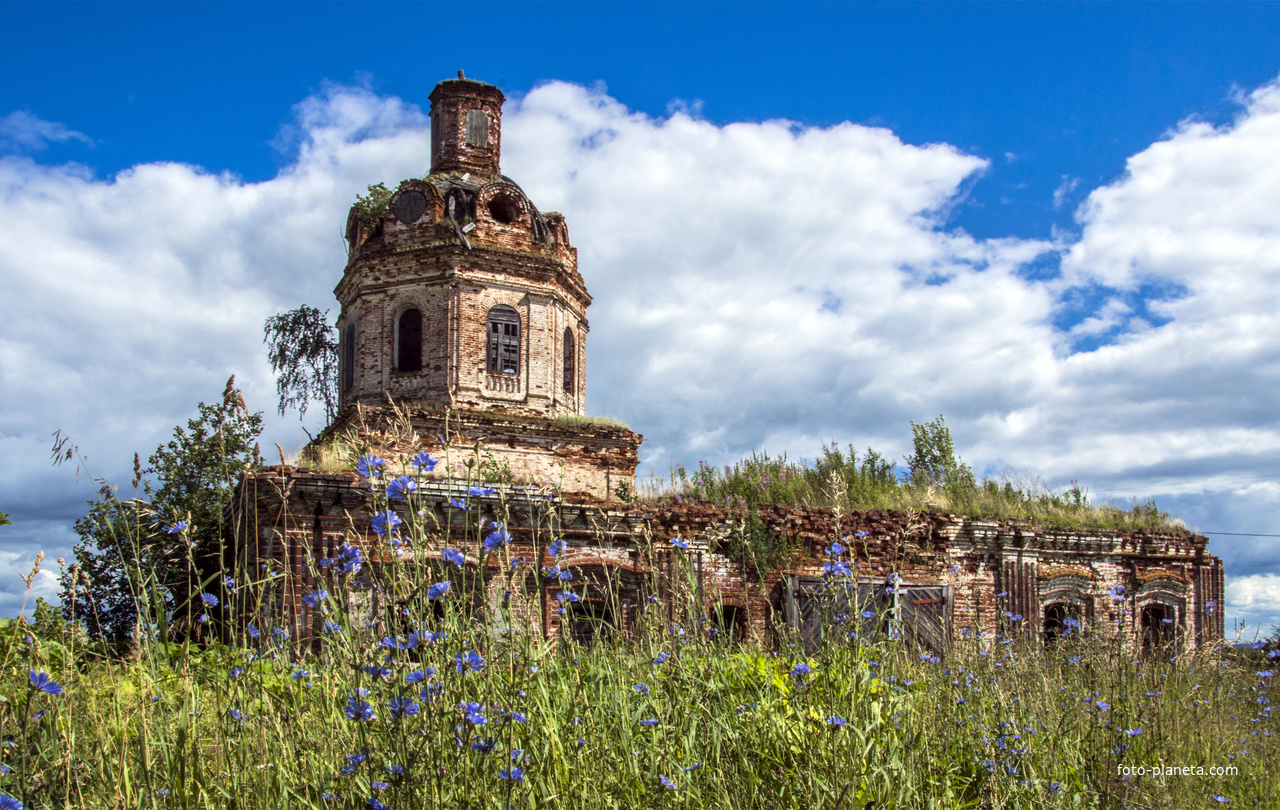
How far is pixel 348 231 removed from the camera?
21.5 m

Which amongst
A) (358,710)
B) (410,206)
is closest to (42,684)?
(358,710)

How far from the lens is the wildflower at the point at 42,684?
2182 millimetres

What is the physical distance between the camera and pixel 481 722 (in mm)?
2248

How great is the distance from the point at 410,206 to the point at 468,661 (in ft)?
60.7

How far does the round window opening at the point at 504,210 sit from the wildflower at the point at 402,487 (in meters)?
18.0

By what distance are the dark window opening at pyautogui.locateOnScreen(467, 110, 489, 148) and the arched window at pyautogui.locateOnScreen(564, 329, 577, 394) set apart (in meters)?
5.41

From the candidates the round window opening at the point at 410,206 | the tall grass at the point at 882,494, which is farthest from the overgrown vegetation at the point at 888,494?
the round window opening at the point at 410,206

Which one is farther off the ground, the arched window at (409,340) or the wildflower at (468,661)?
the arched window at (409,340)

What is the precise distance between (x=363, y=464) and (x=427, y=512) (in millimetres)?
259

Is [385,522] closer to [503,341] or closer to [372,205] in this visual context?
[503,341]

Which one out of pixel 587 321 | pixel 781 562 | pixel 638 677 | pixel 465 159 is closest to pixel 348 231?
pixel 465 159

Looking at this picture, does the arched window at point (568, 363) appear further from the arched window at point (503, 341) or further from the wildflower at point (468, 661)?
the wildflower at point (468, 661)

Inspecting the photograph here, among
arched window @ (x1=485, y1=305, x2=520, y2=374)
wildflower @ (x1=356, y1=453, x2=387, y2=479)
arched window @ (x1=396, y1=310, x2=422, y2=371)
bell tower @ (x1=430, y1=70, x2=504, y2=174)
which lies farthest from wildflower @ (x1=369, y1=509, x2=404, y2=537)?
bell tower @ (x1=430, y1=70, x2=504, y2=174)

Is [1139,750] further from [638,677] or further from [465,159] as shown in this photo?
[465,159]
